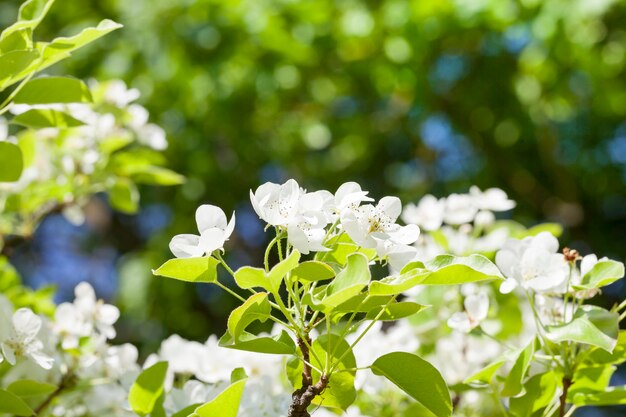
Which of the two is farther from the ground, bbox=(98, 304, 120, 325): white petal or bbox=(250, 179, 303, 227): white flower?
bbox=(250, 179, 303, 227): white flower

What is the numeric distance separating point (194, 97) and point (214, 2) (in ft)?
1.33

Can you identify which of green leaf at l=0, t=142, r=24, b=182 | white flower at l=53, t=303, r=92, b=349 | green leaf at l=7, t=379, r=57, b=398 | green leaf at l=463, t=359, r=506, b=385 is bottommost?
white flower at l=53, t=303, r=92, b=349

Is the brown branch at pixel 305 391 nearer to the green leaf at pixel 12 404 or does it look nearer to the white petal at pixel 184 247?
the white petal at pixel 184 247

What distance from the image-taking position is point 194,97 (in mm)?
2977

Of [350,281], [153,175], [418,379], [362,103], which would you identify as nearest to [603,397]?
[418,379]

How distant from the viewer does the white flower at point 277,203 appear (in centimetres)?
60

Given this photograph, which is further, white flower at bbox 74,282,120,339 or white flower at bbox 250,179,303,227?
white flower at bbox 74,282,120,339

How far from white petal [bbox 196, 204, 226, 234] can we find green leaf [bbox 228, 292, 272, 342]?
0.08 m

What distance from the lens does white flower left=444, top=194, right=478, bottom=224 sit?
1.08 metres

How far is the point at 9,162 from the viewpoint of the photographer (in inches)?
30.5

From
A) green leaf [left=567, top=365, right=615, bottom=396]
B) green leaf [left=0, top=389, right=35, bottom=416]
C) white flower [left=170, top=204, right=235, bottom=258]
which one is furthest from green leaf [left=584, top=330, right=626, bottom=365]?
green leaf [left=0, top=389, right=35, bottom=416]

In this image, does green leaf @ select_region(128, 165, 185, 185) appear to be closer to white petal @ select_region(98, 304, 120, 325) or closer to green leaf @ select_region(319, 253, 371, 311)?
white petal @ select_region(98, 304, 120, 325)

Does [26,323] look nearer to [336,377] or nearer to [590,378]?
[336,377]

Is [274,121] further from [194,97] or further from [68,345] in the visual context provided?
[68,345]
